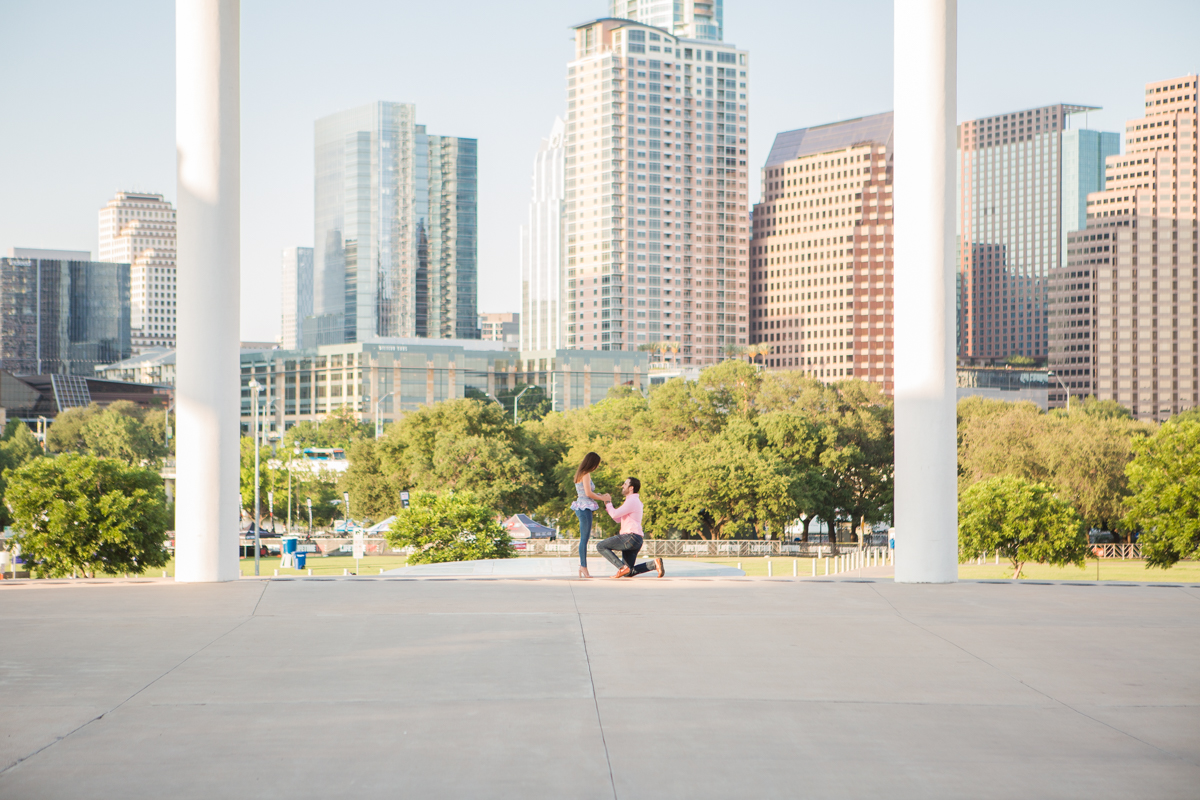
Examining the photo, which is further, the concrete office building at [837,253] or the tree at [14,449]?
the concrete office building at [837,253]

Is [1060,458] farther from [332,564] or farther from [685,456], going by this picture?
[332,564]

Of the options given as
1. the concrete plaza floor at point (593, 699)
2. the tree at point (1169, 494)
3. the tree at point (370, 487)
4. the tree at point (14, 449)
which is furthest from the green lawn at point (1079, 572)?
the tree at point (14, 449)

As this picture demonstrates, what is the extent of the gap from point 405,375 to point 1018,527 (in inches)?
4604

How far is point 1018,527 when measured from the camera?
41.2 meters

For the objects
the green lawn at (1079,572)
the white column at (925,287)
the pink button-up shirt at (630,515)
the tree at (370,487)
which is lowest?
the green lawn at (1079,572)

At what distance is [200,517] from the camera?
11.4 metres

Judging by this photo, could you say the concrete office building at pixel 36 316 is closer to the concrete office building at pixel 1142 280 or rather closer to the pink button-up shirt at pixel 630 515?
the concrete office building at pixel 1142 280

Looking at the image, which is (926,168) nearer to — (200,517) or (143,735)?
(200,517)

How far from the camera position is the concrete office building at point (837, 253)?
18325 cm

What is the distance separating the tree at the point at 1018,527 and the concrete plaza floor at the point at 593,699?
32271 millimetres

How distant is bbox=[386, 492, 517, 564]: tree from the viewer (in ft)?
121

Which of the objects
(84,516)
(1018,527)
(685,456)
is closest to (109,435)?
(685,456)

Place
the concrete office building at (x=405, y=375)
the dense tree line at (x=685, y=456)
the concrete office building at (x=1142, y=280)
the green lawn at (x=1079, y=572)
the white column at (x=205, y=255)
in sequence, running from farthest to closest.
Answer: the concrete office building at (x=1142, y=280), the concrete office building at (x=405, y=375), the dense tree line at (x=685, y=456), the green lawn at (x=1079, y=572), the white column at (x=205, y=255)

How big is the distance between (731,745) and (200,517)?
783 centimetres
